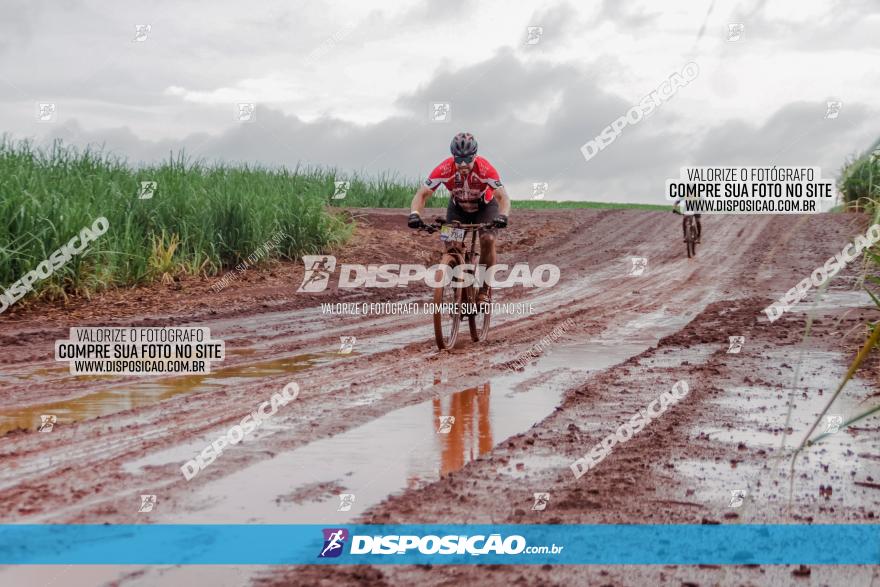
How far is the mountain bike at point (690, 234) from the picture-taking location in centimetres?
2684

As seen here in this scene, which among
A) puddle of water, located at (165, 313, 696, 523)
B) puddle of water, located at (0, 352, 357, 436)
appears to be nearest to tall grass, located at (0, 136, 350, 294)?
puddle of water, located at (0, 352, 357, 436)

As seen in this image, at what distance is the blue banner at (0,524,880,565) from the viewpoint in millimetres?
4582

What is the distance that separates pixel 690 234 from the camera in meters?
26.9

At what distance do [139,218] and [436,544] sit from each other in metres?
15.9

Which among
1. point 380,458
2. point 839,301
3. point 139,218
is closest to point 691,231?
point 839,301

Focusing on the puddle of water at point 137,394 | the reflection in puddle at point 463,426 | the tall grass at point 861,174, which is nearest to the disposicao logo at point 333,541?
the reflection in puddle at point 463,426

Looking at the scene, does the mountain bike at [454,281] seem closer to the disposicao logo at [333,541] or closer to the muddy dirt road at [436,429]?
the muddy dirt road at [436,429]

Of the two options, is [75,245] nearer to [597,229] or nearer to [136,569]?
[136,569]

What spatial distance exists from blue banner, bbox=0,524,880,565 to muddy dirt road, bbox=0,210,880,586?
4.8 inches

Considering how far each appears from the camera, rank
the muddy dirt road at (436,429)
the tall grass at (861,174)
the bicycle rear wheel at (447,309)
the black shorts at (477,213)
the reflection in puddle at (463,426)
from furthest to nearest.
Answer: the black shorts at (477,213) → the bicycle rear wheel at (447,309) → the reflection in puddle at (463,426) → the muddy dirt road at (436,429) → the tall grass at (861,174)

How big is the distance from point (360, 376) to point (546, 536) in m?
5.47

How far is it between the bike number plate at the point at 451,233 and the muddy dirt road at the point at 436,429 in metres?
1.40

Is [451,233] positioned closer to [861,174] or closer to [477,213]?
[477,213]

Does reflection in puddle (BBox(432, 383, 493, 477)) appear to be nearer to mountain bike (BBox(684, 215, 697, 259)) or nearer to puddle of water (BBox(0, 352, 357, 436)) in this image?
puddle of water (BBox(0, 352, 357, 436))
